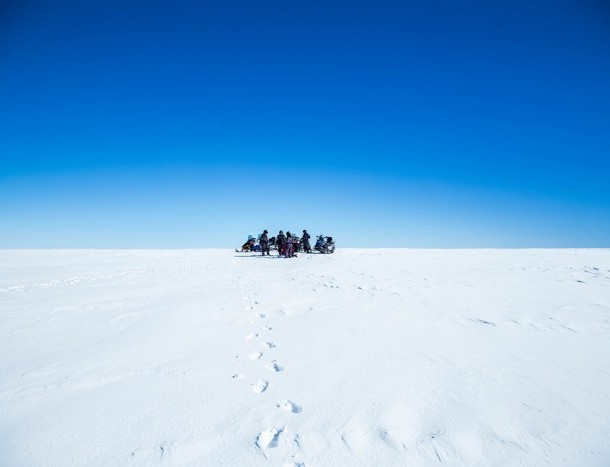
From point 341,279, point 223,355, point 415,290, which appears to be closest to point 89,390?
point 223,355

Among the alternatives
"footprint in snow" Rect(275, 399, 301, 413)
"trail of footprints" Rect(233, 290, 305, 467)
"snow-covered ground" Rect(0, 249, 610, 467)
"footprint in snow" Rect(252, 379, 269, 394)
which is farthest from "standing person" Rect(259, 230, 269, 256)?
"footprint in snow" Rect(275, 399, 301, 413)

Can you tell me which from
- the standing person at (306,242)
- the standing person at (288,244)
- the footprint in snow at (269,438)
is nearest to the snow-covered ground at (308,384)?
the footprint in snow at (269,438)

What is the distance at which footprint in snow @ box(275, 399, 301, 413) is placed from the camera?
247 centimetres

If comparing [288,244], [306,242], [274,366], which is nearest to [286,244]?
[288,244]

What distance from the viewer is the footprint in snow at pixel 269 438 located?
6.83ft

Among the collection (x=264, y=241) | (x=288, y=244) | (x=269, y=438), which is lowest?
(x=269, y=438)

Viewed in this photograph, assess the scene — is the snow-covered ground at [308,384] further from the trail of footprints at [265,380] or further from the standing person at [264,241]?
the standing person at [264,241]

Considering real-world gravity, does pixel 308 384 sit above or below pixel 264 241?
below

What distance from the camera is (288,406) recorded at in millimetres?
2521

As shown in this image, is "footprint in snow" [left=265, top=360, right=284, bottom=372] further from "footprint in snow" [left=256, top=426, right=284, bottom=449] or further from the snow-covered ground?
"footprint in snow" [left=256, top=426, right=284, bottom=449]

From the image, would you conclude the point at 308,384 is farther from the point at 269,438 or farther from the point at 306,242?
the point at 306,242

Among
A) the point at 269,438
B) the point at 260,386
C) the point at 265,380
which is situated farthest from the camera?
the point at 265,380

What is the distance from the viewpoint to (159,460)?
195 centimetres

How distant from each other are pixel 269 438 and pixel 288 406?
0.39 meters
